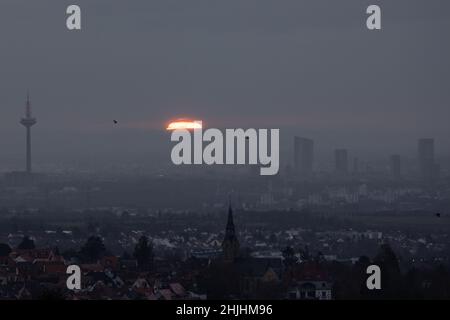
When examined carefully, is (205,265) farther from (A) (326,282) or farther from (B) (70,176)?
(B) (70,176)

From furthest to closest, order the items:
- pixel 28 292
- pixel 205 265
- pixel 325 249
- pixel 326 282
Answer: pixel 325 249 < pixel 205 265 < pixel 326 282 < pixel 28 292

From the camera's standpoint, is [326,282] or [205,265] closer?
[326,282]
